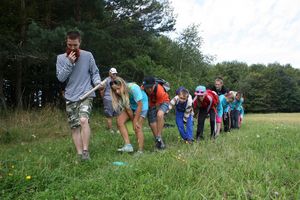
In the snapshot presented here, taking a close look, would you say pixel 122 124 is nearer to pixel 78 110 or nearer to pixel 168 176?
pixel 78 110

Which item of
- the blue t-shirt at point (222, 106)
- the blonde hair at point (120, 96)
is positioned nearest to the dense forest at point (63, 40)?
the blonde hair at point (120, 96)

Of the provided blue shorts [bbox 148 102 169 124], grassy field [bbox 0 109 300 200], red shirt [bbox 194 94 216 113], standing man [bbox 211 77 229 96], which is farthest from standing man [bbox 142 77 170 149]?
standing man [bbox 211 77 229 96]

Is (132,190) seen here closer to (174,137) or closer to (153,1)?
(174,137)

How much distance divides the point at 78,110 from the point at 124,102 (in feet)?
3.88

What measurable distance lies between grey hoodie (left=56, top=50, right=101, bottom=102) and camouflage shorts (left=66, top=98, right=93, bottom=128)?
0.10 m

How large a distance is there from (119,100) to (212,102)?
8.98 feet

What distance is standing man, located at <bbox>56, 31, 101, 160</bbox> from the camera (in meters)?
5.51

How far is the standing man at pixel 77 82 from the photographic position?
18.1 feet

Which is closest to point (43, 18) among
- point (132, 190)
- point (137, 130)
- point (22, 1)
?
point (22, 1)

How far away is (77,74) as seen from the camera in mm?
5684

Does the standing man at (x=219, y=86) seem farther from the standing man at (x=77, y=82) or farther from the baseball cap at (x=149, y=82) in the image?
the standing man at (x=77, y=82)

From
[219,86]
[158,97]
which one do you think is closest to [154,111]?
[158,97]

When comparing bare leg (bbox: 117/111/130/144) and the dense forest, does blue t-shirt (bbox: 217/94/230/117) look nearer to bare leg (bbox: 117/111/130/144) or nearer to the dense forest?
bare leg (bbox: 117/111/130/144)

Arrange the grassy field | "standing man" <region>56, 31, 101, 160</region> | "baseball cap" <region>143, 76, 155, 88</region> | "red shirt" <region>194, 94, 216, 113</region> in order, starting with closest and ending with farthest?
the grassy field
"standing man" <region>56, 31, 101, 160</region>
"baseball cap" <region>143, 76, 155, 88</region>
"red shirt" <region>194, 94, 216, 113</region>
